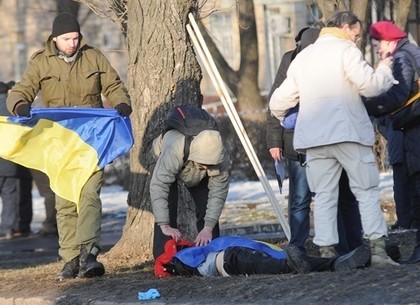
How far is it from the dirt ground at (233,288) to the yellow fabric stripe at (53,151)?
81 centimetres

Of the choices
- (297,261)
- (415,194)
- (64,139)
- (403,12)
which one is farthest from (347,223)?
(403,12)

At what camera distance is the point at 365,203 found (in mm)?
7824

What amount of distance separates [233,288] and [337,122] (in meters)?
1.28

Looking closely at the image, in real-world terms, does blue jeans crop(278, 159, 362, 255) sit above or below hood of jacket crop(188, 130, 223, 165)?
below

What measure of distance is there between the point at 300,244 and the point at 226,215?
6.66 meters

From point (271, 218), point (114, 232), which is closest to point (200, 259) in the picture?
point (271, 218)

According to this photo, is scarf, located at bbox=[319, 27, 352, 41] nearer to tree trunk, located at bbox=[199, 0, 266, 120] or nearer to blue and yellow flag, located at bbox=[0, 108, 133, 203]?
blue and yellow flag, located at bbox=[0, 108, 133, 203]

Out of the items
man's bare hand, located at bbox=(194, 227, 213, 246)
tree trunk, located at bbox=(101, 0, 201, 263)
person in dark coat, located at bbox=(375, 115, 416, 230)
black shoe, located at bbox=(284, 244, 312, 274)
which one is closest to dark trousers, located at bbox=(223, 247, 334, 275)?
black shoe, located at bbox=(284, 244, 312, 274)

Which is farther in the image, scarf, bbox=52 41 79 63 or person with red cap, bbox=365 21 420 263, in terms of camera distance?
scarf, bbox=52 41 79 63

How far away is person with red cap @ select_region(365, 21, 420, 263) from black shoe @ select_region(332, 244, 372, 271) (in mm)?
556

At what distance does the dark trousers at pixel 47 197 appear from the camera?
1516cm

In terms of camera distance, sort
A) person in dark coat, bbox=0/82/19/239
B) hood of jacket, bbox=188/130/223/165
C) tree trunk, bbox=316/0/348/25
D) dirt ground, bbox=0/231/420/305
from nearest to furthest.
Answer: dirt ground, bbox=0/231/420/305 → hood of jacket, bbox=188/130/223/165 → tree trunk, bbox=316/0/348/25 → person in dark coat, bbox=0/82/19/239

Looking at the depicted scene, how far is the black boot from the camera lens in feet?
29.9

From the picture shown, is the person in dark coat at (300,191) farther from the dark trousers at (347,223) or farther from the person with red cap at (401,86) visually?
the person with red cap at (401,86)
